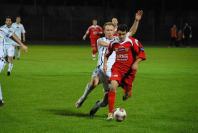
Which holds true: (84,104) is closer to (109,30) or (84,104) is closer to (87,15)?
(109,30)

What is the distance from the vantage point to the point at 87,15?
60.6 m

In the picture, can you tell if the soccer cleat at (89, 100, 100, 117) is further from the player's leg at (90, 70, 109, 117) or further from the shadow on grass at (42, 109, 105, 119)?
the shadow on grass at (42, 109, 105, 119)

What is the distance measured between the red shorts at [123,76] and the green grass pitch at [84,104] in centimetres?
79

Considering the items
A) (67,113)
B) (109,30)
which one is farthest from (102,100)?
(109,30)

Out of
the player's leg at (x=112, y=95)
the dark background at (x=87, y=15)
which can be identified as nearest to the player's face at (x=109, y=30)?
the player's leg at (x=112, y=95)

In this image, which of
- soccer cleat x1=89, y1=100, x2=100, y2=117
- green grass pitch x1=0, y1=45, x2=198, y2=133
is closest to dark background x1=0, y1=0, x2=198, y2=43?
green grass pitch x1=0, y1=45, x2=198, y2=133

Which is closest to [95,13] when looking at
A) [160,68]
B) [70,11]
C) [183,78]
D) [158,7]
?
[70,11]

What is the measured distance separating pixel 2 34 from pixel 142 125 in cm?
469

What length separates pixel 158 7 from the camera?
62.4m

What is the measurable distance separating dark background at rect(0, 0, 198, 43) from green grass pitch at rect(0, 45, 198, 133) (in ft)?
112

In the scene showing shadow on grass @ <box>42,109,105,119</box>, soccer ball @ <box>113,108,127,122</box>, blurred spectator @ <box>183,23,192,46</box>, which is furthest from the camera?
blurred spectator @ <box>183,23,192,46</box>

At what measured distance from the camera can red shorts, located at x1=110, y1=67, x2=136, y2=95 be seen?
11.5 metres

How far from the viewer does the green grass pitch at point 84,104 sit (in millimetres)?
10938

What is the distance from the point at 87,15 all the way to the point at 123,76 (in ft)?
162
